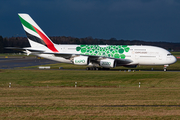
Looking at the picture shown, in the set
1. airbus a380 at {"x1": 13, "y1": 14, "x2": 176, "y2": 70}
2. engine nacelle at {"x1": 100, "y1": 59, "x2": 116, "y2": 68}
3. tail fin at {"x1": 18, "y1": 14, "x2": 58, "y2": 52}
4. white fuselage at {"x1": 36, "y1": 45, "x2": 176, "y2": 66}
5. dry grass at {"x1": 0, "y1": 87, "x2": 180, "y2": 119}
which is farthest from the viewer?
tail fin at {"x1": 18, "y1": 14, "x2": 58, "y2": 52}

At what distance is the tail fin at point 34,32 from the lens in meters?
50.3

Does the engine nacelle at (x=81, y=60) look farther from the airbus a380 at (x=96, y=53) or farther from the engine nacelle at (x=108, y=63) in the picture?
the engine nacelle at (x=108, y=63)

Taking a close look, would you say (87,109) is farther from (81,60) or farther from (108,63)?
(81,60)

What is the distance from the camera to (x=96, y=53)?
160 feet

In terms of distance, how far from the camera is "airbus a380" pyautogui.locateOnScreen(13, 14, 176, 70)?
153 ft

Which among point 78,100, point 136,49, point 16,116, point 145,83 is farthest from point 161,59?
point 16,116

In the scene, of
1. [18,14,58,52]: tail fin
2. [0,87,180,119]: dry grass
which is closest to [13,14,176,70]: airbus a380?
[18,14,58,52]: tail fin

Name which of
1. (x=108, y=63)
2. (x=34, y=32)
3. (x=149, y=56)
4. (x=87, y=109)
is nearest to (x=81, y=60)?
(x=108, y=63)

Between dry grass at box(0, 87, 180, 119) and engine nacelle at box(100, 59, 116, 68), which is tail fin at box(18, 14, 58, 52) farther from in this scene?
dry grass at box(0, 87, 180, 119)

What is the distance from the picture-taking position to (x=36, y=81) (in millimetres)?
33719

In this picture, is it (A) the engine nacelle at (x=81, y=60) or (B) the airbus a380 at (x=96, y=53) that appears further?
(B) the airbus a380 at (x=96, y=53)

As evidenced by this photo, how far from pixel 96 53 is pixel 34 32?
12.1 meters

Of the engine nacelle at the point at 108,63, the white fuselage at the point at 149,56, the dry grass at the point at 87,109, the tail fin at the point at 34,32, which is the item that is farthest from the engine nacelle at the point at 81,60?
the dry grass at the point at 87,109

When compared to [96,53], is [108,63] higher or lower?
lower
